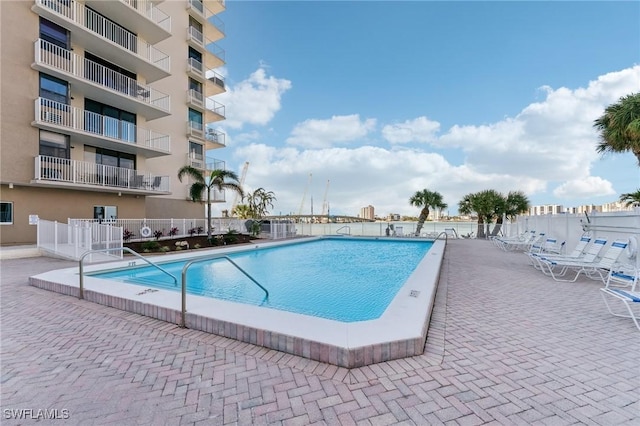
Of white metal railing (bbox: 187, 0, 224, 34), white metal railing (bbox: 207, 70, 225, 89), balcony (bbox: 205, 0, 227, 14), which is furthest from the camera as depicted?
white metal railing (bbox: 207, 70, 225, 89)

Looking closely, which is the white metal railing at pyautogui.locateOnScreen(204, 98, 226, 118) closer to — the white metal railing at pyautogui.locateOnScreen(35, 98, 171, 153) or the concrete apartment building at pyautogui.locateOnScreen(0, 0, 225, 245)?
the concrete apartment building at pyautogui.locateOnScreen(0, 0, 225, 245)

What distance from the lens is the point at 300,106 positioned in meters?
24.6

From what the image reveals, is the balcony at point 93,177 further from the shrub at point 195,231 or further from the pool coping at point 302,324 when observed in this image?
the pool coping at point 302,324

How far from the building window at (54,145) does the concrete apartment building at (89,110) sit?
1.6 inches

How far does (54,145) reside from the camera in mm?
13414

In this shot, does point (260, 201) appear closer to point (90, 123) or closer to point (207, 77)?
point (207, 77)

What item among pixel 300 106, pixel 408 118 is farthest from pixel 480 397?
pixel 300 106

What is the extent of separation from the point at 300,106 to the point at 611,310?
23.6 metres

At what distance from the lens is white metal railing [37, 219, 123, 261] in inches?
401

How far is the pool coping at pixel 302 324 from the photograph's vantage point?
3033 mm

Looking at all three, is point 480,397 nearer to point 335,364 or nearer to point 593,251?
point 335,364

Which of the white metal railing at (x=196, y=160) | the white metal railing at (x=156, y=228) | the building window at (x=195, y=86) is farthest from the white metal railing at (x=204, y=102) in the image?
the white metal railing at (x=156, y=228)

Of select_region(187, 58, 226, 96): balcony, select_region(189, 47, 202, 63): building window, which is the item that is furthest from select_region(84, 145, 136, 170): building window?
select_region(189, 47, 202, 63): building window

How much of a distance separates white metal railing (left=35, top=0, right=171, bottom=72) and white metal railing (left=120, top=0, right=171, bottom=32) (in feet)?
4.65
